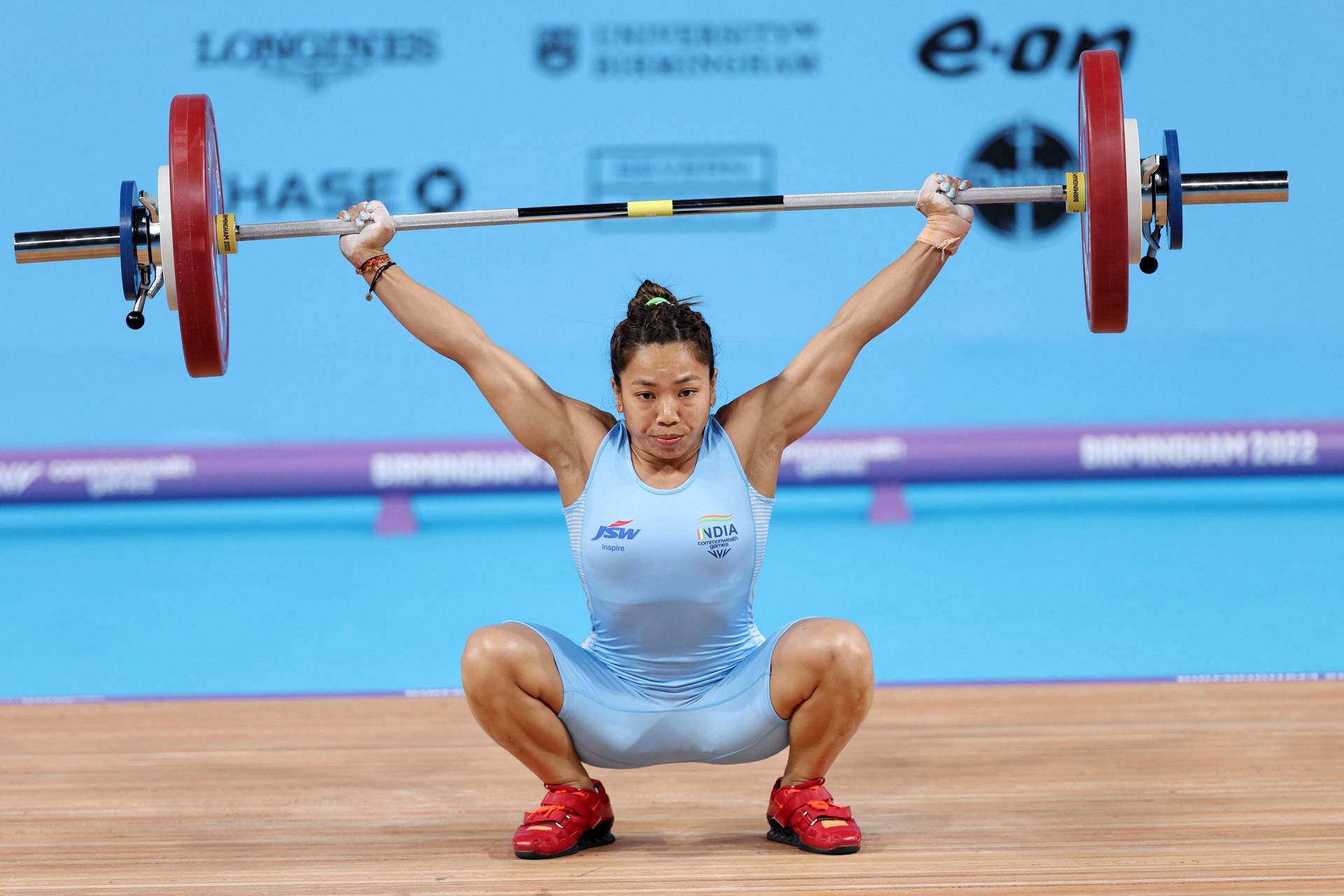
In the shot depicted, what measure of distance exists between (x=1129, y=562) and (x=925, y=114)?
8.60 ft

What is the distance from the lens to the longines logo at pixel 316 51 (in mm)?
7543

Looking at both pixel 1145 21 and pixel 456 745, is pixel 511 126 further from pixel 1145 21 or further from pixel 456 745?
pixel 456 745

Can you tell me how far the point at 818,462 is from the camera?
6.56m

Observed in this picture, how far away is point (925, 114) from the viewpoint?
296 inches

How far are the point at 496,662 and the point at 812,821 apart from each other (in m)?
0.61

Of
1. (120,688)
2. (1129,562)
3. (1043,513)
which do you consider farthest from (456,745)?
(1043,513)

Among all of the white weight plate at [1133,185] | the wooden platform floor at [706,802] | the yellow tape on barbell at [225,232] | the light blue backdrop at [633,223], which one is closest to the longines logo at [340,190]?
the light blue backdrop at [633,223]

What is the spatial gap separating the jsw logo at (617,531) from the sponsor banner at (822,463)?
3.90 m

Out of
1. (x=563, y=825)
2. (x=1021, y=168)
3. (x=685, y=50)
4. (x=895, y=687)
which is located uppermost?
(x=685, y=50)

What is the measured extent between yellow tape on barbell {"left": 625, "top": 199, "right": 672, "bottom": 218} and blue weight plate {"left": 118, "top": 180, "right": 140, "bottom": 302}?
91 centimetres

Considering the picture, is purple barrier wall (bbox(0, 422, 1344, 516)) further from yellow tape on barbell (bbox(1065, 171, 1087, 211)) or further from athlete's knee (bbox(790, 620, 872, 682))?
athlete's knee (bbox(790, 620, 872, 682))

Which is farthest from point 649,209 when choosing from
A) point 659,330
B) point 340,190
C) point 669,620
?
point 340,190

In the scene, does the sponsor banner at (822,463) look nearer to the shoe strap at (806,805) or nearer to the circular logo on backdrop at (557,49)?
the circular logo on backdrop at (557,49)

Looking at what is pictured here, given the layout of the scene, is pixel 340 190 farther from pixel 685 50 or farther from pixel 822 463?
pixel 822 463
